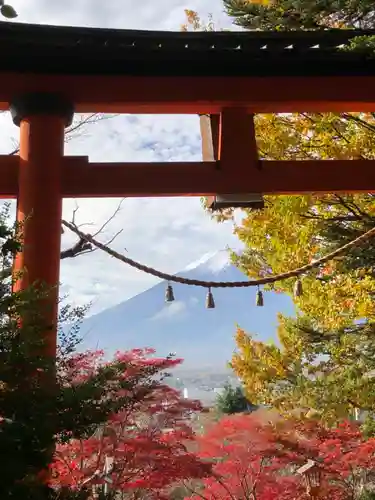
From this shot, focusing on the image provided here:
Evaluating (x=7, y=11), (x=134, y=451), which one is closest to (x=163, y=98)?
(x=7, y=11)

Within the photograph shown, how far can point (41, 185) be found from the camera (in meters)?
2.98

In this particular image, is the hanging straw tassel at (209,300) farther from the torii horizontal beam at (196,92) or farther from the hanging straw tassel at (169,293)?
the torii horizontal beam at (196,92)

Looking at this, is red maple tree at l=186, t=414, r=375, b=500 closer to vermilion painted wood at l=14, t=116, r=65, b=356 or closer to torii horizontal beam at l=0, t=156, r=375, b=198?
torii horizontal beam at l=0, t=156, r=375, b=198

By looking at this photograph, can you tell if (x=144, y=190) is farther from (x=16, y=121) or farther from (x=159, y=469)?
(x=159, y=469)

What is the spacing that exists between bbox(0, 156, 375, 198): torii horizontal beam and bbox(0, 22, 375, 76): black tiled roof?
59 centimetres

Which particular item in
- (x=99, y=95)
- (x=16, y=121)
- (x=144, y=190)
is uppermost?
(x=99, y=95)

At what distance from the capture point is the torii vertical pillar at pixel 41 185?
9.39 ft

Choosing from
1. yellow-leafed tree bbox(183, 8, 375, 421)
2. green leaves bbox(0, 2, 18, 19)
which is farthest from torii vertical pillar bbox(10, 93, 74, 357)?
yellow-leafed tree bbox(183, 8, 375, 421)

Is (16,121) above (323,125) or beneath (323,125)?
beneath

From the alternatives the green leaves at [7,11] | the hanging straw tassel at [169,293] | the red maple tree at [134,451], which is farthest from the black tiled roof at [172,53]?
the red maple tree at [134,451]

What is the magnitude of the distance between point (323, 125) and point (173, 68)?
107 inches

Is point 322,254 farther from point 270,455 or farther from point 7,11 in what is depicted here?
point 7,11

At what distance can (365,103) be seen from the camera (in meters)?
3.56

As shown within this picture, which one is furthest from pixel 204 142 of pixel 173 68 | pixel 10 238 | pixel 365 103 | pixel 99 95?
pixel 10 238
